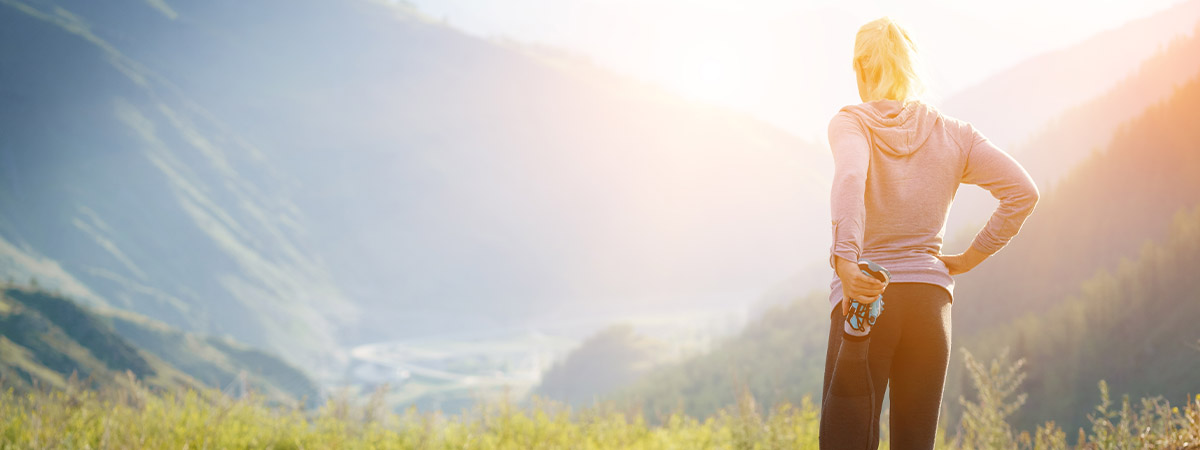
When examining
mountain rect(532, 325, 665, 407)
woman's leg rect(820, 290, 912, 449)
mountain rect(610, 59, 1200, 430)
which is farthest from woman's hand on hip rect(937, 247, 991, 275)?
mountain rect(532, 325, 665, 407)

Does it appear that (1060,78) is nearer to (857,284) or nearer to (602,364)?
(602,364)

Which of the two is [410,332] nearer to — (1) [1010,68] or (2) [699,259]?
(2) [699,259]

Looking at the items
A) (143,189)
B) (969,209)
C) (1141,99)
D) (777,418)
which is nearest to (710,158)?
(143,189)

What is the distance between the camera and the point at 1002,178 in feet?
6.87

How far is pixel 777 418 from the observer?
4590 mm

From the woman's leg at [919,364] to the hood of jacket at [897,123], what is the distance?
40cm

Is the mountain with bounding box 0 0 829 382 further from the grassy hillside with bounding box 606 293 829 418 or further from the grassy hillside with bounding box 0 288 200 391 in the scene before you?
the grassy hillside with bounding box 606 293 829 418

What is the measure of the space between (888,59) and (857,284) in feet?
2.46

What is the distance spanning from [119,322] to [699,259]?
130 meters

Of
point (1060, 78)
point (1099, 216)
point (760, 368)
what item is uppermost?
point (1060, 78)

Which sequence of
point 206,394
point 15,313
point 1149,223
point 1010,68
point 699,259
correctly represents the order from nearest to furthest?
point 206,394 < point 1149,223 < point 15,313 < point 1010,68 < point 699,259

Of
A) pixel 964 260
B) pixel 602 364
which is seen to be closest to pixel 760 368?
pixel 964 260

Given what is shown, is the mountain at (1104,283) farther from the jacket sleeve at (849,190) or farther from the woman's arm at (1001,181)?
the jacket sleeve at (849,190)

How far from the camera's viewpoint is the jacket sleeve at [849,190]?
1798mm
